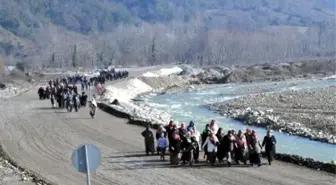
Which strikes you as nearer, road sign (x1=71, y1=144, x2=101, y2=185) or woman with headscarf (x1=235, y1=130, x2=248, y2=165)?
road sign (x1=71, y1=144, x2=101, y2=185)

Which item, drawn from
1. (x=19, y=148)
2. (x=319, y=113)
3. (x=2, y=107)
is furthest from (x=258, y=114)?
(x=19, y=148)

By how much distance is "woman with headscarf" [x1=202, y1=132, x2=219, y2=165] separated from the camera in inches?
849

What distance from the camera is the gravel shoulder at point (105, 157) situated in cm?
2008

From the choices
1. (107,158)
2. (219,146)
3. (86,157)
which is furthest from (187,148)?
(86,157)

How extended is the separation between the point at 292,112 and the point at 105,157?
27040 mm

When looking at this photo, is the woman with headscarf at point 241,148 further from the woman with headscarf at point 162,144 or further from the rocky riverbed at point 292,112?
the rocky riverbed at point 292,112

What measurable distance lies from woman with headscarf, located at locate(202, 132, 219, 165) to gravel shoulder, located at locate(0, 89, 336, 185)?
461 mm

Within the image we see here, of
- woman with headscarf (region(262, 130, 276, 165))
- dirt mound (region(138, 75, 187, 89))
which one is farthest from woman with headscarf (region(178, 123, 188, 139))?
dirt mound (region(138, 75, 187, 89))

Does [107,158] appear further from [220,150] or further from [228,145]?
[228,145]

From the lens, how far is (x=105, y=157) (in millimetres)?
24406

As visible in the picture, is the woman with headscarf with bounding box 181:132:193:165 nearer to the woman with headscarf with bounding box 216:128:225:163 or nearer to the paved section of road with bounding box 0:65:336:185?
the paved section of road with bounding box 0:65:336:185

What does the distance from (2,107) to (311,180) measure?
3101 cm

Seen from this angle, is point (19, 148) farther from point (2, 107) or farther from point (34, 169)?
point (2, 107)

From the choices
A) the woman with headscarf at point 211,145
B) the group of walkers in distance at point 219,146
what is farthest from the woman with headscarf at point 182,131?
the woman with headscarf at point 211,145
